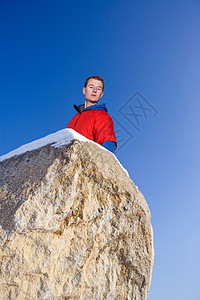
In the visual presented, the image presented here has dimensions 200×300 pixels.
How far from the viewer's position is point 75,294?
230 centimetres

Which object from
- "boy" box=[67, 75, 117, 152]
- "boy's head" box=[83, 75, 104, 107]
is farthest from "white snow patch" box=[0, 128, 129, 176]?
"boy's head" box=[83, 75, 104, 107]

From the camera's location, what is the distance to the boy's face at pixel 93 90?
4.32 meters

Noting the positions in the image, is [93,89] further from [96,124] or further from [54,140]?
[54,140]

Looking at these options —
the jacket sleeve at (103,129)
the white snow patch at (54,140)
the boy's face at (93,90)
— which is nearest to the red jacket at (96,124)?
the jacket sleeve at (103,129)

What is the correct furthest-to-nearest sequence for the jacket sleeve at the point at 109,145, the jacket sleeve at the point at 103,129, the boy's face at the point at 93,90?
the boy's face at the point at 93,90 → the jacket sleeve at the point at 103,129 → the jacket sleeve at the point at 109,145

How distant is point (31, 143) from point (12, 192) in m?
0.80

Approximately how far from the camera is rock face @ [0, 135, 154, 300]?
84.1 inches

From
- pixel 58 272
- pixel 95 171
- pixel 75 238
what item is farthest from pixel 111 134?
pixel 58 272

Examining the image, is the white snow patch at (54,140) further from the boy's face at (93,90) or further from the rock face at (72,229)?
the boy's face at (93,90)

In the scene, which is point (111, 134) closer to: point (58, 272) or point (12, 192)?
point (12, 192)

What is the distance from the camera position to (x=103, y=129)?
351cm

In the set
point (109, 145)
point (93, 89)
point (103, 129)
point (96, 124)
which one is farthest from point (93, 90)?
point (109, 145)

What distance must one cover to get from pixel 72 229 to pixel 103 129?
5.22ft

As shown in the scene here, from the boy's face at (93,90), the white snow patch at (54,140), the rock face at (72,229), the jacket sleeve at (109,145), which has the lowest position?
the rock face at (72,229)
